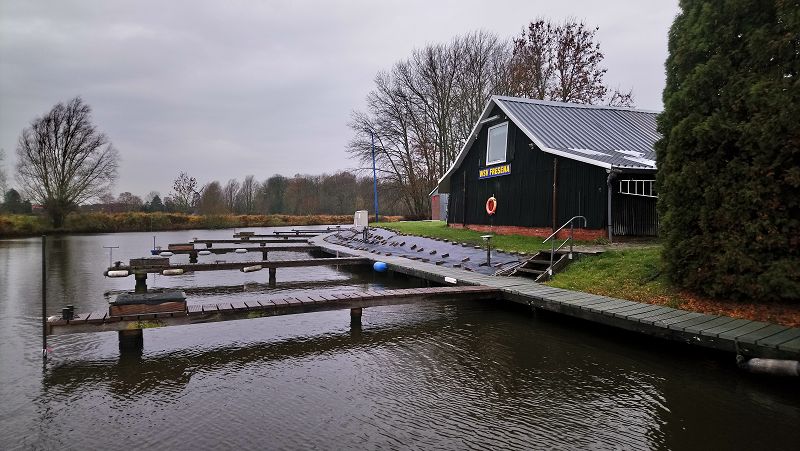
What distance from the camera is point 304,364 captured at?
5.89 meters

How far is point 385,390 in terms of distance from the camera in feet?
16.2

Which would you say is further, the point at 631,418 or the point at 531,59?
the point at 531,59

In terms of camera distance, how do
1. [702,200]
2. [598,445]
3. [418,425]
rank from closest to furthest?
[598,445]
[418,425]
[702,200]

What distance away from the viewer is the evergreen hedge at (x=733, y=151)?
18.4 feet

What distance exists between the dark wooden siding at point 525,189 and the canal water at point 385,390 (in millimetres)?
6316

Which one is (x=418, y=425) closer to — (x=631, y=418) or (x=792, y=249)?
(x=631, y=418)

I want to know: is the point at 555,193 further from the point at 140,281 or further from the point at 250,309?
the point at 140,281

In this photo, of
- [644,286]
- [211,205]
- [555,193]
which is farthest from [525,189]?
[211,205]

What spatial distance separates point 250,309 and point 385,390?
2.82 metres

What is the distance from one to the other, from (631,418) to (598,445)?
0.69 metres

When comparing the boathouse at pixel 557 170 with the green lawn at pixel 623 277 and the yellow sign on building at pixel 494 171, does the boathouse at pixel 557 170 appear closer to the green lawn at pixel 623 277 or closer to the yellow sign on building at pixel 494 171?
the yellow sign on building at pixel 494 171

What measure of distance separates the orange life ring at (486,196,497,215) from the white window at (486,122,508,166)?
137cm

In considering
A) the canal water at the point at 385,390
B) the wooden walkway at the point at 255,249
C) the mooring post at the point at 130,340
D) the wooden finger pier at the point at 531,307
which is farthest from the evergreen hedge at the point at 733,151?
the wooden walkway at the point at 255,249

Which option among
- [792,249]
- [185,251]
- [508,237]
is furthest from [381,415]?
[185,251]
